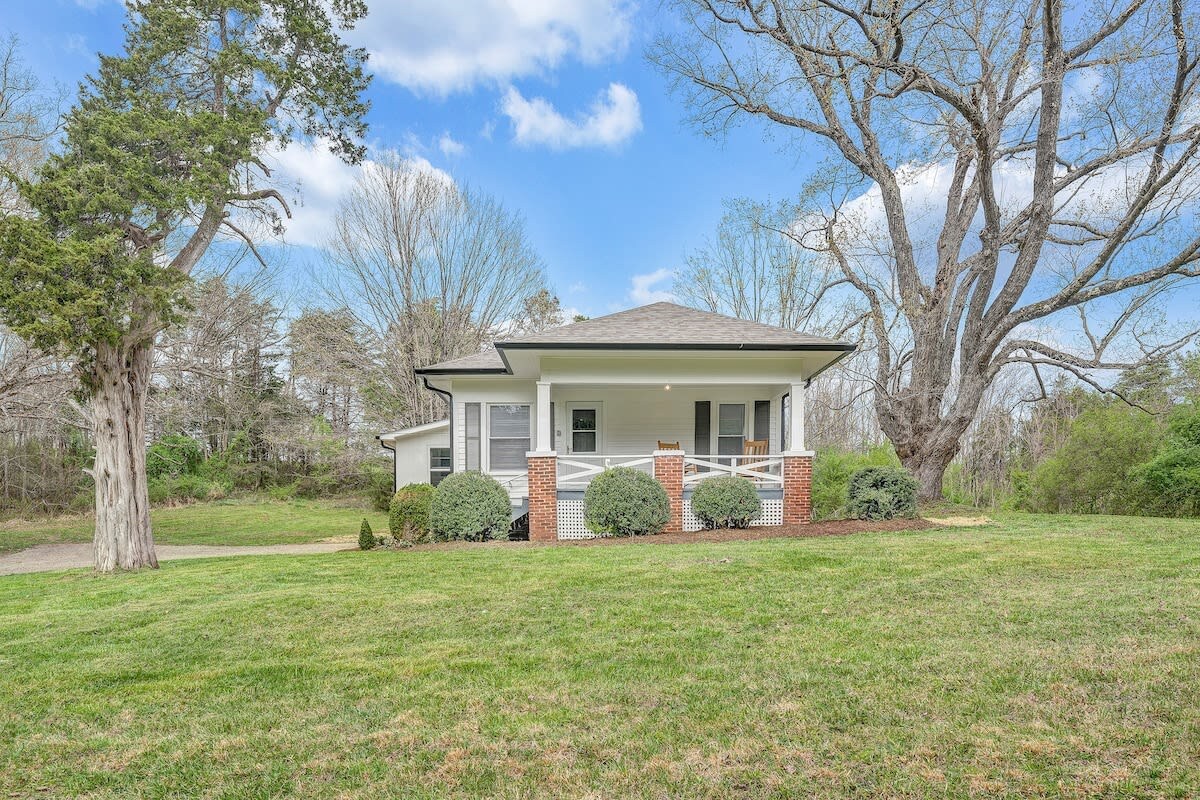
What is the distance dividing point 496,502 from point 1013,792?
880 cm

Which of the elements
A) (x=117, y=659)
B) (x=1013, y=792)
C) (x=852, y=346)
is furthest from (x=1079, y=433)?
(x=117, y=659)

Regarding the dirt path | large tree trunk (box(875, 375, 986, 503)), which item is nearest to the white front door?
the dirt path

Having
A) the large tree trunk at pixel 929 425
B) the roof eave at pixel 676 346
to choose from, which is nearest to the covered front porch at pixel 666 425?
the roof eave at pixel 676 346

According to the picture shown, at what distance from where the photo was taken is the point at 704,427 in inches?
547

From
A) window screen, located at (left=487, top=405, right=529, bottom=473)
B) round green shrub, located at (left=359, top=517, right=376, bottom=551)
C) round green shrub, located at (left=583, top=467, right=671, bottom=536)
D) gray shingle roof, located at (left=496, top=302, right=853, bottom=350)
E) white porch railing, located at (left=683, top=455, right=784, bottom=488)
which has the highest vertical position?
gray shingle roof, located at (left=496, top=302, right=853, bottom=350)

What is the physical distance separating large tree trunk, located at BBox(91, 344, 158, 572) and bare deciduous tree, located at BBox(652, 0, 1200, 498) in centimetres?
1249

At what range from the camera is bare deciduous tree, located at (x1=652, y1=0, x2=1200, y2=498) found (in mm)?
11594

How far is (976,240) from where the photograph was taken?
15281mm

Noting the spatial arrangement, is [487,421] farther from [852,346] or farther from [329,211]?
[329,211]

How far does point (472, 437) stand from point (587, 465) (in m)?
3.12

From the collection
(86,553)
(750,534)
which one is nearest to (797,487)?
(750,534)

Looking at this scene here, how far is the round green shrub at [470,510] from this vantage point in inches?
408

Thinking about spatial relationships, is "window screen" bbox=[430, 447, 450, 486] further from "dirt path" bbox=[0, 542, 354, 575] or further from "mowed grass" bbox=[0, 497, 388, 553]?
"dirt path" bbox=[0, 542, 354, 575]

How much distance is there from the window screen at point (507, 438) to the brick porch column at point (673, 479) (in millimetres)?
3555
